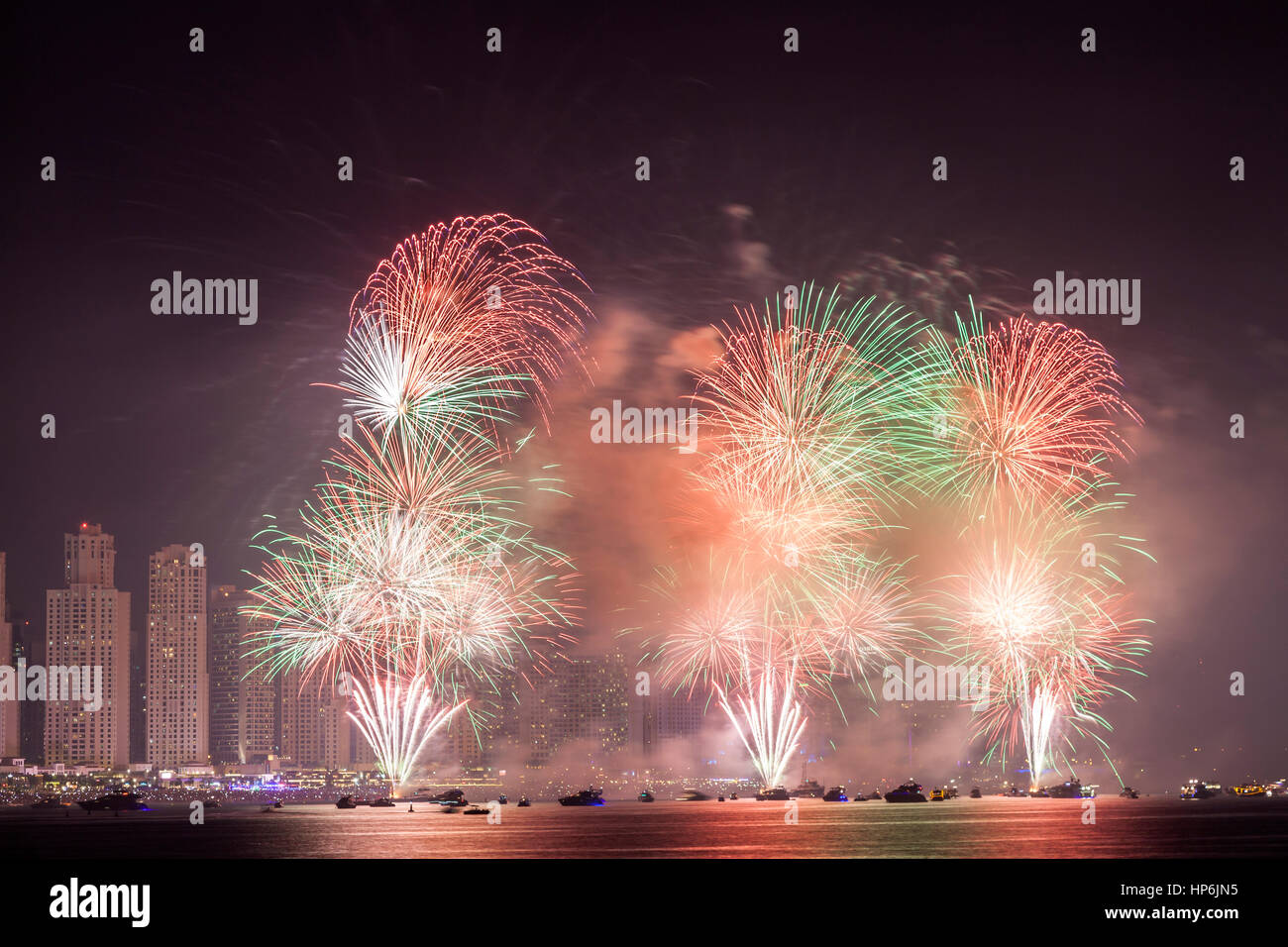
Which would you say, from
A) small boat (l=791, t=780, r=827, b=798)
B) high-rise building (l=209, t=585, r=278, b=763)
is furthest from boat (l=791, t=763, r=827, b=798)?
high-rise building (l=209, t=585, r=278, b=763)

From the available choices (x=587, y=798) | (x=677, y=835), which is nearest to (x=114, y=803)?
(x=587, y=798)

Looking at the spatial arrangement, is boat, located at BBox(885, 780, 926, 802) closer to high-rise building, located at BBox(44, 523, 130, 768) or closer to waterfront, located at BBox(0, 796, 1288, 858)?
waterfront, located at BBox(0, 796, 1288, 858)

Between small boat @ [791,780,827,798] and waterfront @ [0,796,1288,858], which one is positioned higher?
waterfront @ [0,796,1288,858]

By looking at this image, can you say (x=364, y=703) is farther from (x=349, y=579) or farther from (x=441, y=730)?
(x=441, y=730)

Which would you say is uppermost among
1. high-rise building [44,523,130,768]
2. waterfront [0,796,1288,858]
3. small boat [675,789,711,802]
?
high-rise building [44,523,130,768]

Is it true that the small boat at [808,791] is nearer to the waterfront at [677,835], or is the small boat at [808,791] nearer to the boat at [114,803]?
the waterfront at [677,835]
